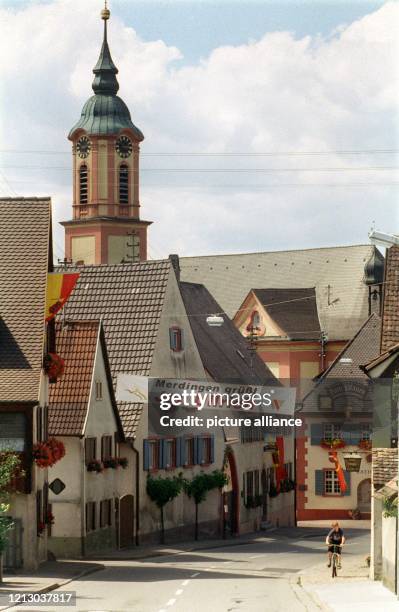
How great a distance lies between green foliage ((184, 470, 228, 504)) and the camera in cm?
6388

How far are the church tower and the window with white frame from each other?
143 feet

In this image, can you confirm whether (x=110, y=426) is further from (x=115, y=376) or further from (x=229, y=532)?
(x=229, y=532)

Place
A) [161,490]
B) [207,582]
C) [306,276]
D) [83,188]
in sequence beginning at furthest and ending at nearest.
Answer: [83,188] < [306,276] < [161,490] < [207,582]

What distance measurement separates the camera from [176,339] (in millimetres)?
62500

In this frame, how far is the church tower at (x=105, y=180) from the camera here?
126312 millimetres

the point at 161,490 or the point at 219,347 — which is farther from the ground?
the point at 219,347

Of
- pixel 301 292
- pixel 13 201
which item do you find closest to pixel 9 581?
pixel 13 201

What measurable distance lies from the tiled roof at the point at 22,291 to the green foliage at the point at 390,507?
417 inches

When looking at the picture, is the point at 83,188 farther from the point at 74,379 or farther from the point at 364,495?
the point at 74,379

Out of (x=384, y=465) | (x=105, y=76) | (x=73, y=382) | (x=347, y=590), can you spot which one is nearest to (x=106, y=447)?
(x=73, y=382)

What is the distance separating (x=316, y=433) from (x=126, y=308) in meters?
21.3

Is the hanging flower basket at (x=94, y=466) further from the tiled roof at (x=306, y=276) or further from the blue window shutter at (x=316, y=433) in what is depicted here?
the tiled roof at (x=306, y=276)

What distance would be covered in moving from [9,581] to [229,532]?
3015cm

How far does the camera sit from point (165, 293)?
199ft
